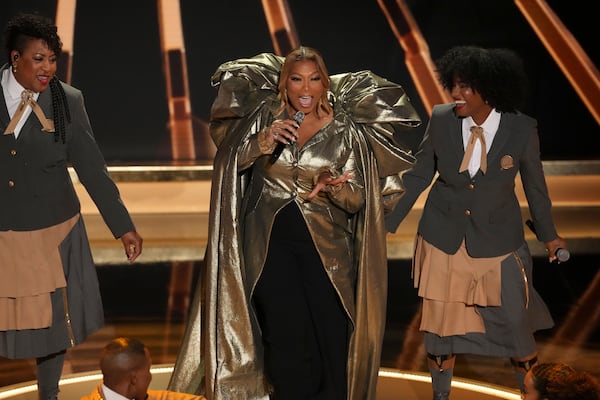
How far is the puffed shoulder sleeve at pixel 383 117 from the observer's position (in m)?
5.12

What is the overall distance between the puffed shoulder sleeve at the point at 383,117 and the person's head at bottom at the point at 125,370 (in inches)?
62.8

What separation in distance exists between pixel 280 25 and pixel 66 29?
1873mm

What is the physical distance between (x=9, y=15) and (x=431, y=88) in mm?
3770

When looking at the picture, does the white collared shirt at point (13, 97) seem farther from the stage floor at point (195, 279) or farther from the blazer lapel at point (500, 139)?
the blazer lapel at point (500, 139)

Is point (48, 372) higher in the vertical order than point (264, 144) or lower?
lower

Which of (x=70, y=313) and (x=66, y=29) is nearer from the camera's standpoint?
(x=70, y=313)

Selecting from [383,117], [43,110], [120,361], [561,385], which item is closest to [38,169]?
[43,110]

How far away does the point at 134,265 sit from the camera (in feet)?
30.5

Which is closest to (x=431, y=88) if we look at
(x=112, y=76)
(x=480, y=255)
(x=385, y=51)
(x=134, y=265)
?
(x=385, y=51)

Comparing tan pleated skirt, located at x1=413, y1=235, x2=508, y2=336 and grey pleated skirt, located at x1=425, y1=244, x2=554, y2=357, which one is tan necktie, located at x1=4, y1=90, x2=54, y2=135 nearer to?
tan pleated skirt, located at x1=413, y1=235, x2=508, y2=336

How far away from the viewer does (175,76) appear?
11.2m

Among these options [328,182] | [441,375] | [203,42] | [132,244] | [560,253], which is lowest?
[441,375]

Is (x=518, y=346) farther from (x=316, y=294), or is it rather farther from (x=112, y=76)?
(x=112, y=76)

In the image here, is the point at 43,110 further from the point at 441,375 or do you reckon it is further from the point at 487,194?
the point at 441,375
